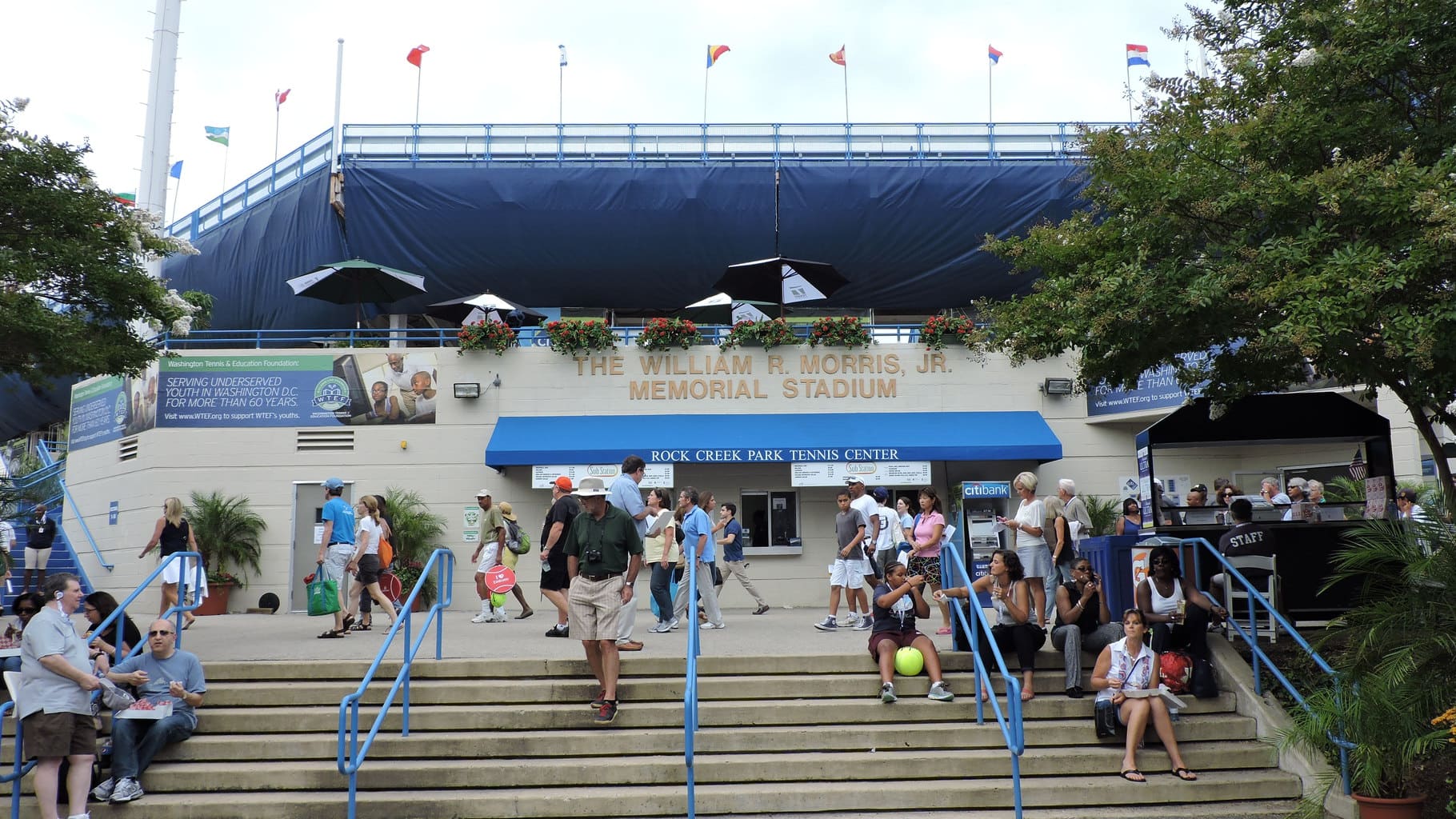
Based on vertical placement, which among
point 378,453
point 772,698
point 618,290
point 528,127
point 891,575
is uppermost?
point 528,127

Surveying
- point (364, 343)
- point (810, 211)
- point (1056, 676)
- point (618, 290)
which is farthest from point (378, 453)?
point (1056, 676)

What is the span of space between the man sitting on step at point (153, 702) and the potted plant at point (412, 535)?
9.07 meters

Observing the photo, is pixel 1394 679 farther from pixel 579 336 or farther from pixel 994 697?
pixel 579 336

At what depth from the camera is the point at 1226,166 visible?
963cm

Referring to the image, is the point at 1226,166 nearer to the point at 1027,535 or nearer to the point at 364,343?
the point at 1027,535

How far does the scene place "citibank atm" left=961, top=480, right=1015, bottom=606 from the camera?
743 inches

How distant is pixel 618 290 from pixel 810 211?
4.83 m

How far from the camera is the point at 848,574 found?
12898 millimetres

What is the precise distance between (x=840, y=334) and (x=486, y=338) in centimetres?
599

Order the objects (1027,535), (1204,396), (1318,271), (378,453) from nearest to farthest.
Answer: (1318,271)
(1027,535)
(1204,396)
(378,453)

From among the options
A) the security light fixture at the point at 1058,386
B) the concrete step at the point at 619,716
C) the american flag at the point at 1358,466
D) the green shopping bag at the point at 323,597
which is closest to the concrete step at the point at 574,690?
the concrete step at the point at 619,716

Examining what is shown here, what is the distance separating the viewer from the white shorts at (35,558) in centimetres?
1808

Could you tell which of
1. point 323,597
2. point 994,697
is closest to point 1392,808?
point 994,697

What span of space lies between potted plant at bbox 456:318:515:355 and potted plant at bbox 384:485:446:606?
2.61 meters
